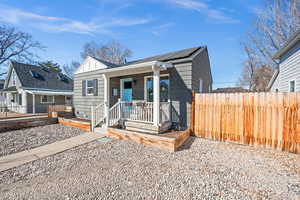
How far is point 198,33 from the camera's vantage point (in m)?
9.59

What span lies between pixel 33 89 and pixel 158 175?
678 inches

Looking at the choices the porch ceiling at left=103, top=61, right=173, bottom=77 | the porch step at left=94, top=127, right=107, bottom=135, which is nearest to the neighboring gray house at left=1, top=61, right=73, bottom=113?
the porch step at left=94, top=127, right=107, bottom=135

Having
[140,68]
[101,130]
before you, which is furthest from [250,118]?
[101,130]

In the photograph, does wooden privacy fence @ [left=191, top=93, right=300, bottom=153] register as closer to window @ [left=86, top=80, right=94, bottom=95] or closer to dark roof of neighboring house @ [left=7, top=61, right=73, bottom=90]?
window @ [left=86, top=80, right=94, bottom=95]

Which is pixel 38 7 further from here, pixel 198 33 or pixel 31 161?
pixel 198 33

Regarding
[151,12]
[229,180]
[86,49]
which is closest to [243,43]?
[151,12]

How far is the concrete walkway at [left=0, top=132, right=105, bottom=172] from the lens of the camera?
144 inches

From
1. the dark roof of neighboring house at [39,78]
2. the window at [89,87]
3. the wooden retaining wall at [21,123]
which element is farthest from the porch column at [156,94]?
the dark roof of neighboring house at [39,78]

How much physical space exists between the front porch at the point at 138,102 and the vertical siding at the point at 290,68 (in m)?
5.28

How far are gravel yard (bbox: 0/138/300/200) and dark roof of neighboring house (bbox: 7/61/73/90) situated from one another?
1527 cm

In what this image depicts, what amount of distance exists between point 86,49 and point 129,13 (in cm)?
2192

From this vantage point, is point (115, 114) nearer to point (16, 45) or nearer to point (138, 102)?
point (138, 102)

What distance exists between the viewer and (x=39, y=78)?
1622cm

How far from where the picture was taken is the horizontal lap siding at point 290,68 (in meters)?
5.50
